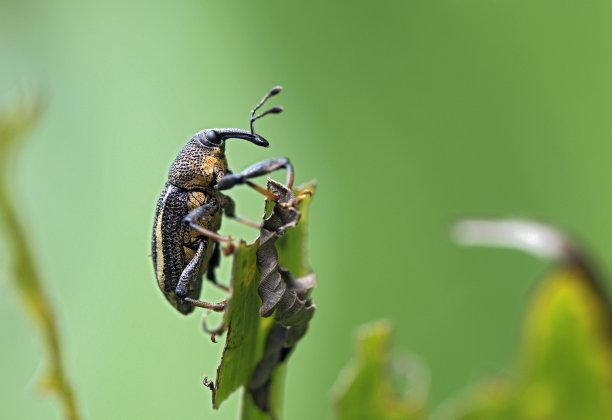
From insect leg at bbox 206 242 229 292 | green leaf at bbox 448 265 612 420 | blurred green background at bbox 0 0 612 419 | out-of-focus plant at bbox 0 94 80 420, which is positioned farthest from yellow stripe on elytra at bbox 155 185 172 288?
green leaf at bbox 448 265 612 420

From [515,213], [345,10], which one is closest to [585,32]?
[515,213]

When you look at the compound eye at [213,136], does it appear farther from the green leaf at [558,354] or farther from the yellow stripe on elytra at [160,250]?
the green leaf at [558,354]

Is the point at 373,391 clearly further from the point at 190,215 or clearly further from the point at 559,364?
the point at 190,215

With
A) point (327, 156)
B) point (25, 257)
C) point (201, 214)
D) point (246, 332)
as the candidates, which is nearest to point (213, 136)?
point (201, 214)

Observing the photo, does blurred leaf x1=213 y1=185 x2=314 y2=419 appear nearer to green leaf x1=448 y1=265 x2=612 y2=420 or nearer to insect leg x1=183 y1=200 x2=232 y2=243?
green leaf x1=448 y1=265 x2=612 y2=420

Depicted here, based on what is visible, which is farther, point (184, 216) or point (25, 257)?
point (184, 216)

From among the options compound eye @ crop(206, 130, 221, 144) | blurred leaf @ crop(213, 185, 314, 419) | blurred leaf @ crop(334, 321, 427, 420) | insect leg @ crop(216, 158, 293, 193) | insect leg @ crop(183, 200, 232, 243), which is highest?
compound eye @ crop(206, 130, 221, 144)
